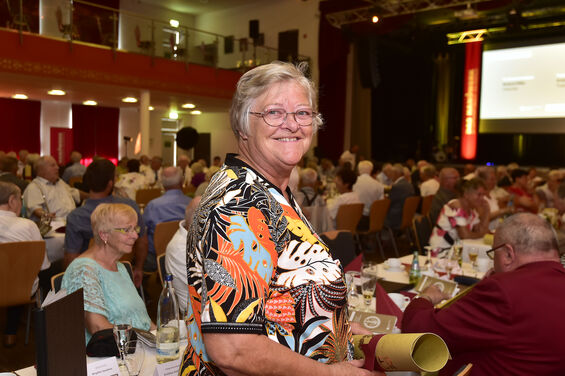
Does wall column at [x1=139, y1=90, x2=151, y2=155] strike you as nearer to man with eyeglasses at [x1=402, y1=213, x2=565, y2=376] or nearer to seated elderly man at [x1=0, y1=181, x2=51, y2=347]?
seated elderly man at [x1=0, y1=181, x2=51, y2=347]

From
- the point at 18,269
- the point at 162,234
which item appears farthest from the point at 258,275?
the point at 162,234

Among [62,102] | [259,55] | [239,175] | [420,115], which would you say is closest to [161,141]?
[62,102]

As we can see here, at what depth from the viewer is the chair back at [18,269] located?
12.0ft

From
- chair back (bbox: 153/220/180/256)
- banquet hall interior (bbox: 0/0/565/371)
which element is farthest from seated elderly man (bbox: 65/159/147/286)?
banquet hall interior (bbox: 0/0/565/371)

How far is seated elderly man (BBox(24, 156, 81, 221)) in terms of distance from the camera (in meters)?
5.74

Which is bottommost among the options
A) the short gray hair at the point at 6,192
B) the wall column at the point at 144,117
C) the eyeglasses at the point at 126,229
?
the eyeglasses at the point at 126,229

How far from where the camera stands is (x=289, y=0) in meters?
17.6

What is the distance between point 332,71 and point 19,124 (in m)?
10.5

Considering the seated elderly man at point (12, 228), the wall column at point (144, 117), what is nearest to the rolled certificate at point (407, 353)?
the seated elderly man at point (12, 228)

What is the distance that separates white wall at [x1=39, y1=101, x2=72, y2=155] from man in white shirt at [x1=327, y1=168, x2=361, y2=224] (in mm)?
13846

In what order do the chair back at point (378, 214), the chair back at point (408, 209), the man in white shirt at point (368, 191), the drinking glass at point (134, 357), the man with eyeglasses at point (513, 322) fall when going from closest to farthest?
the drinking glass at point (134, 357)
the man with eyeglasses at point (513, 322)
the chair back at point (378, 214)
the chair back at point (408, 209)
the man in white shirt at point (368, 191)

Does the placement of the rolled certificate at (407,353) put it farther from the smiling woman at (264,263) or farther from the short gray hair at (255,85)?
the short gray hair at (255,85)

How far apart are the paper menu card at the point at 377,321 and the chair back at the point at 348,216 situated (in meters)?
4.35

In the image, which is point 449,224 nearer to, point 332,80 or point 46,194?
point 46,194
